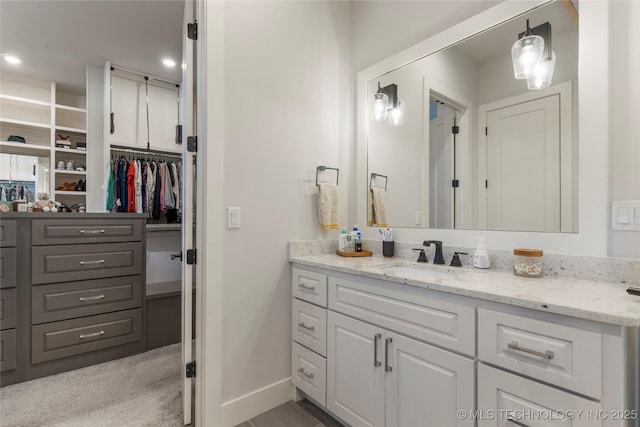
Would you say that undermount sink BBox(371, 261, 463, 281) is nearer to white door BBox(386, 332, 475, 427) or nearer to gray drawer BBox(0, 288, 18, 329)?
white door BBox(386, 332, 475, 427)

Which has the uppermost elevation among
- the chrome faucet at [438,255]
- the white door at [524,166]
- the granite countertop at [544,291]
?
the white door at [524,166]

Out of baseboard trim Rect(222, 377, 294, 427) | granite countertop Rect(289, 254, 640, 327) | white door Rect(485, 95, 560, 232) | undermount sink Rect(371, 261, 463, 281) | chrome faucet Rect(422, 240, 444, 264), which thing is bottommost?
baseboard trim Rect(222, 377, 294, 427)

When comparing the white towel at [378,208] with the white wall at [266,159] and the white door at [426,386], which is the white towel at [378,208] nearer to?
the white wall at [266,159]

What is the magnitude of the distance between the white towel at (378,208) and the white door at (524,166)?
0.67 metres

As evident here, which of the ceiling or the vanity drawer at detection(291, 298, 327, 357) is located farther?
the ceiling

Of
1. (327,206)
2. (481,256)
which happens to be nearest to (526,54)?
(481,256)

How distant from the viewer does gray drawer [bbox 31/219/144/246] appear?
218 cm

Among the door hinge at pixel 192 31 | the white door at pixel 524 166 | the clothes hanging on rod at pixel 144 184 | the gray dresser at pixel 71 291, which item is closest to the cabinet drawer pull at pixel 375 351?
the white door at pixel 524 166

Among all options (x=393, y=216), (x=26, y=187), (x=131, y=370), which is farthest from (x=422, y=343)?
(x=26, y=187)

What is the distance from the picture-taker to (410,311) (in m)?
1.25

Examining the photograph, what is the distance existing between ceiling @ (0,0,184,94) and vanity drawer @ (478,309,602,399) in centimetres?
305

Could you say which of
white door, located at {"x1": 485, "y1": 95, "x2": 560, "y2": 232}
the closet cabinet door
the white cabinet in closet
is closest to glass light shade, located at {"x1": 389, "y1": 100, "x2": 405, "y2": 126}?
white door, located at {"x1": 485, "y1": 95, "x2": 560, "y2": 232}

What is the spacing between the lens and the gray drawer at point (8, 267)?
2057 millimetres

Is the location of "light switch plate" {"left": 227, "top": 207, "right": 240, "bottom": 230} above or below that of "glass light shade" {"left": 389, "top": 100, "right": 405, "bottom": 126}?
below
